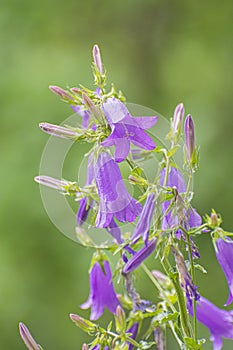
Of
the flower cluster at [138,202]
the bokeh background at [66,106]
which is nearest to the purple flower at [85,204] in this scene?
the flower cluster at [138,202]

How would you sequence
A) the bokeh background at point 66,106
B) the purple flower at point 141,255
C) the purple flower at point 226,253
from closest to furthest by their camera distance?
the purple flower at point 141,255, the purple flower at point 226,253, the bokeh background at point 66,106

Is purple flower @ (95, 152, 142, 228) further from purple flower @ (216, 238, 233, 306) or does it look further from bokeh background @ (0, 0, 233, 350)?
bokeh background @ (0, 0, 233, 350)

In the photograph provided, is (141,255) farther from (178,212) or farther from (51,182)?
(51,182)

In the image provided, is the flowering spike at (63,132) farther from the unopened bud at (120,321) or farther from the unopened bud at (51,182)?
the unopened bud at (120,321)

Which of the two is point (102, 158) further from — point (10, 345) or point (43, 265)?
point (10, 345)

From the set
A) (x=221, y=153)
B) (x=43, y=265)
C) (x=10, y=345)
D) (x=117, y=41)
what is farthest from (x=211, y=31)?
(x=10, y=345)
